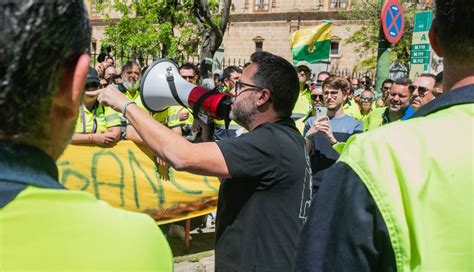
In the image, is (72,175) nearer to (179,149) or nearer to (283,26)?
(179,149)

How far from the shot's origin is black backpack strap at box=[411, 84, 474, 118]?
1.27 meters

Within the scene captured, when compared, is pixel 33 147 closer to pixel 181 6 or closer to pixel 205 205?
pixel 205 205

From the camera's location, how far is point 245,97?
115 inches

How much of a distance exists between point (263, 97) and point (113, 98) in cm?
80

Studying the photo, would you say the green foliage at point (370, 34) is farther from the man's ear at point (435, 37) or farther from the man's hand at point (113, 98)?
the man's ear at point (435, 37)

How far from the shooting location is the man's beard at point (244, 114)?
2904mm

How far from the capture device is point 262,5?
119 ft

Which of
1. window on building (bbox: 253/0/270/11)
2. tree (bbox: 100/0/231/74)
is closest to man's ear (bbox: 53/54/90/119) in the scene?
tree (bbox: 100/0/231/74)

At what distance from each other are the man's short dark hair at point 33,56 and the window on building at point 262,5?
36.1 metres

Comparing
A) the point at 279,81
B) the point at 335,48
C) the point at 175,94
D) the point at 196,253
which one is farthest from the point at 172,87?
the point at 335,48

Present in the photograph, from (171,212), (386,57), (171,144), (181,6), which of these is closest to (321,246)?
(171,144)

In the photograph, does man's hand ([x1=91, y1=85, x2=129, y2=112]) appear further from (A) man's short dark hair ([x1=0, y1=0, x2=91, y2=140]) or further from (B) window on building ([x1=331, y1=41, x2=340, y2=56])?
(B) window on building ([x1=331, y1=41, x2=340, y2=56])

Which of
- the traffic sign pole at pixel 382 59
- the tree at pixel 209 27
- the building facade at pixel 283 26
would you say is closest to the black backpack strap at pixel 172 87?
the traffic sign pole at pixel 382 59

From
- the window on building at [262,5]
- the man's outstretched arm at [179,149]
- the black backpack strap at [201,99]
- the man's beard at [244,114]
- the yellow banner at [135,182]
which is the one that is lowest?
the yellow banner at [135,182]
